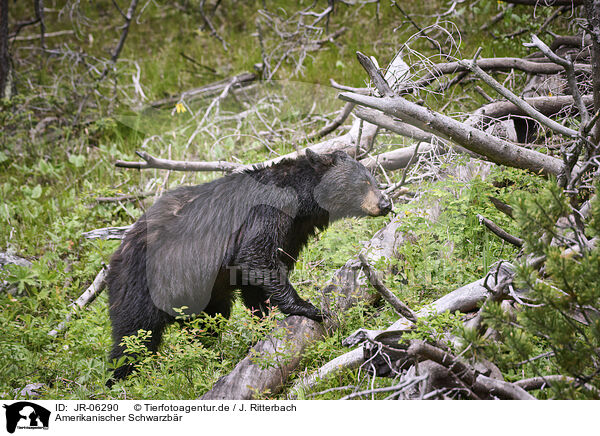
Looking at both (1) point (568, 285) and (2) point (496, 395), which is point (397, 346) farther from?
(1) point (568, 285)

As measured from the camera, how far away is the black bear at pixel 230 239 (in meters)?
4.05

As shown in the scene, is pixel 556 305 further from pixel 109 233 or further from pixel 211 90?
pixel 211 90

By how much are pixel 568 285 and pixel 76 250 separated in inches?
190

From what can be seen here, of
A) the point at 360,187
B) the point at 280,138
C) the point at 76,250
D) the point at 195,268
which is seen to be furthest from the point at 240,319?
the point at 280,138

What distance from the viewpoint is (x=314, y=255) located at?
4988 millimetres

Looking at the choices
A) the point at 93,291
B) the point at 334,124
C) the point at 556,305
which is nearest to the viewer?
the point at 556,305

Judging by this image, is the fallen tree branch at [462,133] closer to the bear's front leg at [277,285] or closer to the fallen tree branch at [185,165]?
the bear's front leg at [277,285]

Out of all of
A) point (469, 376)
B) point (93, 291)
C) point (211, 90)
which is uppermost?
point (469, 376)

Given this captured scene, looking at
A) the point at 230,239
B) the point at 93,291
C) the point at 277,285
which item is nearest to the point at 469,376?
the point at 277,285

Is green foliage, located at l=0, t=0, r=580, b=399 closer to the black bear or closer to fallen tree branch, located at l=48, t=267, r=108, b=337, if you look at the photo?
fallen tree branch, located at l=48, t=267, r=108, b=337
